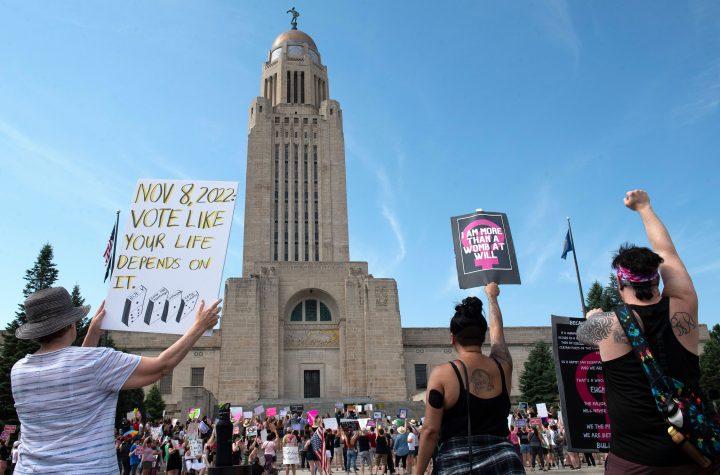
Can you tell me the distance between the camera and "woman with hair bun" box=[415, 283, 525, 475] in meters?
3.44

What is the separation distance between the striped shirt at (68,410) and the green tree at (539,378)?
4187 centimetres

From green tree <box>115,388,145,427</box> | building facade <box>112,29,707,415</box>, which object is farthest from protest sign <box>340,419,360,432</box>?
green tree <box>115,388,145,427</box>

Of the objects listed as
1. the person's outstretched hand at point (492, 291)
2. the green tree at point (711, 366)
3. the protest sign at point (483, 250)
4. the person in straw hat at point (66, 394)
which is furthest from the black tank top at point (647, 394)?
the green tree at point (711, 366)

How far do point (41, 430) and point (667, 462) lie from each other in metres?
3.21

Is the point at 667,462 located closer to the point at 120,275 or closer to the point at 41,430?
the point at 41,430

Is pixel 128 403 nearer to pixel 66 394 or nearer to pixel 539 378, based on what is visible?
pixel 539 378

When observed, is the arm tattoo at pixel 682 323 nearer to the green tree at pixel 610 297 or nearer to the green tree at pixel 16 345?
the green tree at pixel 16 345

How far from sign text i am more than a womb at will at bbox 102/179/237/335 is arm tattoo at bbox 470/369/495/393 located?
2132 mm

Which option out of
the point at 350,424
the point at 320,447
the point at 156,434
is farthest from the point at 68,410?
the point at 350,424

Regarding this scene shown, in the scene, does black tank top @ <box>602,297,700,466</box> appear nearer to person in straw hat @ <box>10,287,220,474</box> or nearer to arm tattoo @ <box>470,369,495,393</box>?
arm tattoo @ <box>470,369,495,393</box>

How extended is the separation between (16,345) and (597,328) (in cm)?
3610

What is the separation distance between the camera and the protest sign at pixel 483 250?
5430 millimetres

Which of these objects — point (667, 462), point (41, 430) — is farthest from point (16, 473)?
point (667, 462)

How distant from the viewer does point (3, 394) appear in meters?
30.7
